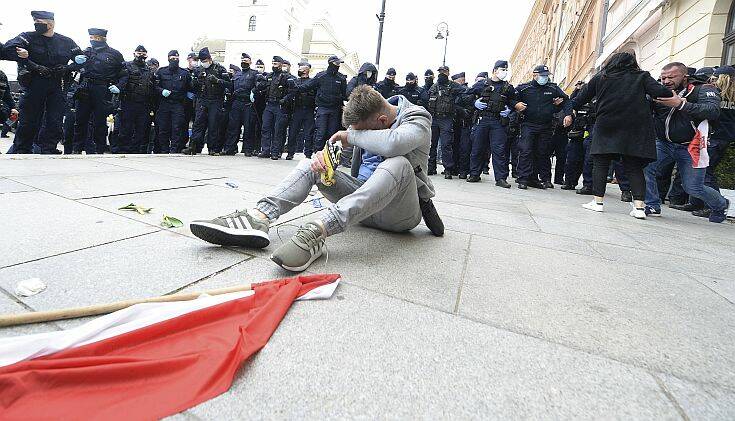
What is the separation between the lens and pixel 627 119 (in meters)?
4.44

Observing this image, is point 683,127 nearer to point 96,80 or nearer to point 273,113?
point 273,113

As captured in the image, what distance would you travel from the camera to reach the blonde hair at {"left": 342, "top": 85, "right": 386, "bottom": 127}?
7.26 feet

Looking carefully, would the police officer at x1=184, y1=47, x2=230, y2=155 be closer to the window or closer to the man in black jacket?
the man in black jacket

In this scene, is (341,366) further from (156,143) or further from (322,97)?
(156,143)

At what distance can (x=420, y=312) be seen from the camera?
60.4 inches

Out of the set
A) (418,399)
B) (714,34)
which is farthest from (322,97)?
(714,34)

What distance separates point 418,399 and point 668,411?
2.26 ft

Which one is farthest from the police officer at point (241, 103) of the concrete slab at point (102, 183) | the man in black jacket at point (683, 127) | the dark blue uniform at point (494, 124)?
the man in black jacket at point (683, 127)

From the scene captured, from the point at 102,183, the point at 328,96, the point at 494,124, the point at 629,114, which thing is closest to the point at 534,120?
the point at 494,124

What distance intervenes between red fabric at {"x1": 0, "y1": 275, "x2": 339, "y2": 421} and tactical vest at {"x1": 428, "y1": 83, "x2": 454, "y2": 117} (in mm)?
6460

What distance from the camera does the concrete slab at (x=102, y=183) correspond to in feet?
10.5

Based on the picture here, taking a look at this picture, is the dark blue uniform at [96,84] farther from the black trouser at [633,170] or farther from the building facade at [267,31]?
the building facade at [267,31]

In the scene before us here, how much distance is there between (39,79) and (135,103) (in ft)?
6.05

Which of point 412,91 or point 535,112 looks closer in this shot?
point 535,112
